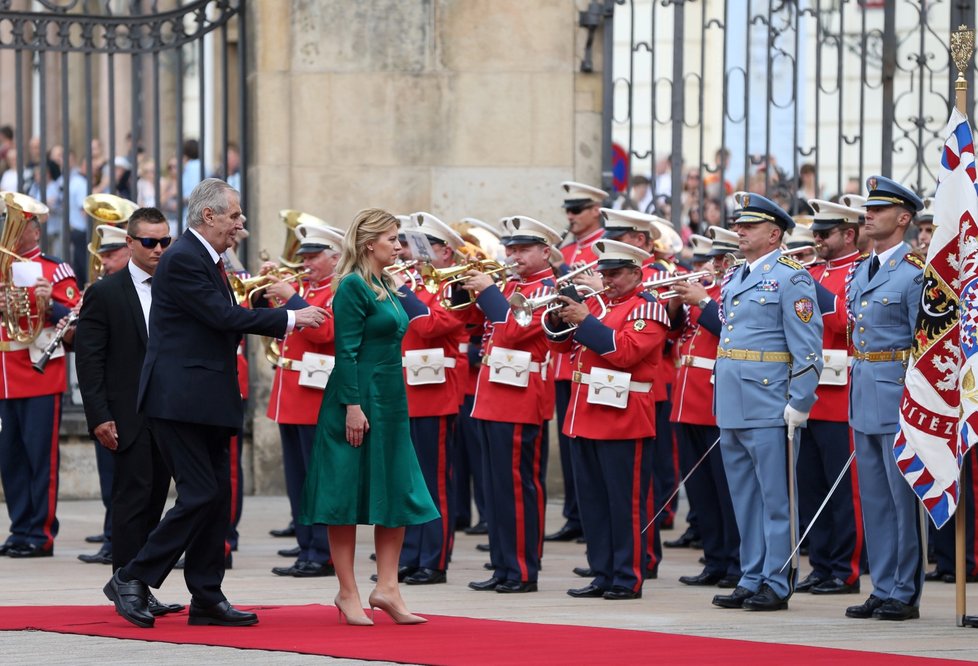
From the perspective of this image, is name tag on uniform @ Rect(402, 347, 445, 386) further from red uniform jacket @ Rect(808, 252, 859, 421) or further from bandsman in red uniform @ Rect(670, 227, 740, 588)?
red uniform jacket @ Rect(808, 252, 859, 421)

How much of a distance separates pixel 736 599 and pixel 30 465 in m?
4.50

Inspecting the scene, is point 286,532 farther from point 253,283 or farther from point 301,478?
point 253,283

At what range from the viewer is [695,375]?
1082 cm

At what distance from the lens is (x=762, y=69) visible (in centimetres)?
1550

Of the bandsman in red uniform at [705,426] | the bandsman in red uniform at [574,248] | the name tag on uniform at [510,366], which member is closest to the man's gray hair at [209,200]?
the name tag on uniform at [510,366]

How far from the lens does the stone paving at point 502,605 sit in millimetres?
7434

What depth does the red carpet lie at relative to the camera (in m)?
7.19

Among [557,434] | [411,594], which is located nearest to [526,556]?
[411,594]

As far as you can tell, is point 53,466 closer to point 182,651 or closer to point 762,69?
point 182,651

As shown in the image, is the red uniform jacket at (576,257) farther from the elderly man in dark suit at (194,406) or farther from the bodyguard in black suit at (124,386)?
the elderly man in dark suit at (194,406)

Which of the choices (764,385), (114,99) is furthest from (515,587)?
(114,99)

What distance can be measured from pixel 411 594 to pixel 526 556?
1.92ft

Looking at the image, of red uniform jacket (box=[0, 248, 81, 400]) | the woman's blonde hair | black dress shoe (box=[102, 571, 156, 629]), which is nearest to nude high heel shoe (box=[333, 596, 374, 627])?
black dress shoe (box=[102, 571, 156, 629])

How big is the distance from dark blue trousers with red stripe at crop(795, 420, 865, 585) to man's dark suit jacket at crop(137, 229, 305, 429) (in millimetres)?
3328
